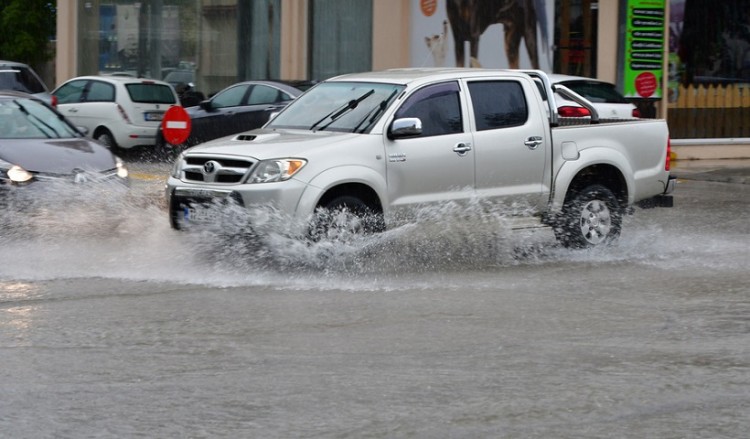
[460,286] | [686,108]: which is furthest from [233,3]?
[460,286]

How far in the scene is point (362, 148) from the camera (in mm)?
10859

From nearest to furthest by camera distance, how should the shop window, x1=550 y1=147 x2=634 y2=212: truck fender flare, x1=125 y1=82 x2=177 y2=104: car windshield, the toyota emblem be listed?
1. the toyota emblem
2. x1=550 y1=147 x2=634 y2=212: truck fender flare
3. x1=125 y1=82 x2=177 y2=104: car windshield
4. the shop window

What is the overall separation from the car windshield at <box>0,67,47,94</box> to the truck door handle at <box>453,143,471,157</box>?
14.2 m

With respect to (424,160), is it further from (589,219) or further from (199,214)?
(589,219)

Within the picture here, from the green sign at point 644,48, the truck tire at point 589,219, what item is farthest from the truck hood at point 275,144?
the green sign at point 644,48

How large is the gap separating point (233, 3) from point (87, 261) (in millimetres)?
17753

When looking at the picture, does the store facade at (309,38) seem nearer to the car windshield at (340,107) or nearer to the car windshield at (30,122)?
the car windshield at (30,122)

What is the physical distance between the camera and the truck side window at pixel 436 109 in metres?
11.4

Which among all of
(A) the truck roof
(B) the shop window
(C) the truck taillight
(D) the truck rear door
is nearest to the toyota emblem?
(A) the truck roof

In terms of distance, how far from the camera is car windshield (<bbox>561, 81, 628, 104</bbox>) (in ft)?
69.9

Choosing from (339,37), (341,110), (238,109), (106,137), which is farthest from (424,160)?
(339,37)

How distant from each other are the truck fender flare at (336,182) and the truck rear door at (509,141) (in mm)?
1052

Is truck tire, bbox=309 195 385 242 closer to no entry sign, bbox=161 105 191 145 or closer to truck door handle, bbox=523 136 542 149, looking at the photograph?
truck door handle, bbox=523 136 542 149

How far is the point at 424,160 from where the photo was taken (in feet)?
36.6
